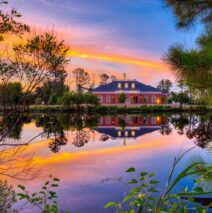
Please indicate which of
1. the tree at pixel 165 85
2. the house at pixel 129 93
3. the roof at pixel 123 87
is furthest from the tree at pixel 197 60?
the tree at pixel 165 85

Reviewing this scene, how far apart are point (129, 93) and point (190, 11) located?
43678 millimetres

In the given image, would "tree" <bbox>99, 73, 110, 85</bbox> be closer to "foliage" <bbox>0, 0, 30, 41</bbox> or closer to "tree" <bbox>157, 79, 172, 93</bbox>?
"tree" <bbox>157, 79, 172, 93</bbox>

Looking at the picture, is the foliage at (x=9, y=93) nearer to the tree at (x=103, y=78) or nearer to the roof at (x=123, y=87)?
the roof at (x=123, y=87)

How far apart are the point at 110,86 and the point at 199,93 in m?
45.0

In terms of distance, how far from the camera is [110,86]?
163 feet

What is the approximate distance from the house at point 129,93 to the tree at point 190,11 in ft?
140

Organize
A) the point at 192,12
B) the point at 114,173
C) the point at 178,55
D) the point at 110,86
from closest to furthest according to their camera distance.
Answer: the point at 178,55 < the point at 192,12 < the point at 114,173 < the point at 110,86

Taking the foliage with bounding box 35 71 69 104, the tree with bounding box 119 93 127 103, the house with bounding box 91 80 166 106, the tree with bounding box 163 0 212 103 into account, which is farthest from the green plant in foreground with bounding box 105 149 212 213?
the house with bounding box 91 80 166 106

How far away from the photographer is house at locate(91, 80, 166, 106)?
1912 inches

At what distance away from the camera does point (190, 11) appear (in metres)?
5.13

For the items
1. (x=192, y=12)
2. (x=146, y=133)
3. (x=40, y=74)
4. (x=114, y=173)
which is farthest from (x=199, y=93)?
(x=146, y=133)

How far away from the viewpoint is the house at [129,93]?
4856 cm

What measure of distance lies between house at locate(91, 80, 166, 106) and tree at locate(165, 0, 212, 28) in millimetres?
42745

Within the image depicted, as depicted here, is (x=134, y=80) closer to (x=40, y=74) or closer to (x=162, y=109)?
(x=162, y=109)
